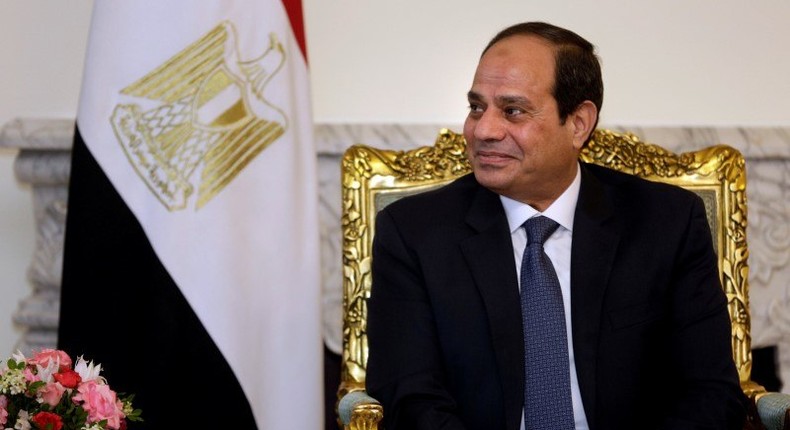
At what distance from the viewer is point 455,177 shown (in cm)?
301

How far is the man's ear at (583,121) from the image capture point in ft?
8.93

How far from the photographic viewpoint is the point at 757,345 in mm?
3568

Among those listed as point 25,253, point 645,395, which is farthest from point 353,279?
point 25,253

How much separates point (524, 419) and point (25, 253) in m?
1.96

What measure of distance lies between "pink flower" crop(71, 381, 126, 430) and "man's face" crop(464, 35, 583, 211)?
1.11m

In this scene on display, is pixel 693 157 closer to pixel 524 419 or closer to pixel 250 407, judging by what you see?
pixel 524 419

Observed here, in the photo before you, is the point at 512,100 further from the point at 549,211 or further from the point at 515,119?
the point at 549,211

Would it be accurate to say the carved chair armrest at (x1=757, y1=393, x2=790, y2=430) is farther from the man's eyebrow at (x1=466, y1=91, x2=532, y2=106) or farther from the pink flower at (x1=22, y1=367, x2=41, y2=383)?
the pink flower at (x1=22, y1=367, x2=41, y2=383)

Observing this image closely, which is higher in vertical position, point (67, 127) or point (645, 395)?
point (67, 127)

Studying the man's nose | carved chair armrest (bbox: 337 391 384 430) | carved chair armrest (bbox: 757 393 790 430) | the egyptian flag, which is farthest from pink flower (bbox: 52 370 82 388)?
carved chair armrest (bbox: 757 393 790 430)

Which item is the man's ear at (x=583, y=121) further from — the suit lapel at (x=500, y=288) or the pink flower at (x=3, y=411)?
the pink flower at (x=3, y=411)

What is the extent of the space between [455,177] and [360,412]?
0.81 meters

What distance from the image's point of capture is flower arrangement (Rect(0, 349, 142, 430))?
1.80m

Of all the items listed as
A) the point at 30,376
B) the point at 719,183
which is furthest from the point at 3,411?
the point at 719,183
